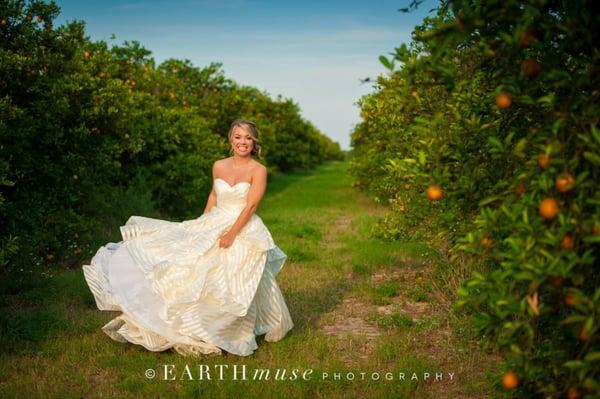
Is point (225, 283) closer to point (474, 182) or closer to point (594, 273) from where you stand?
point (474, 182)

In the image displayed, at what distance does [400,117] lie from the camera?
7.06 m

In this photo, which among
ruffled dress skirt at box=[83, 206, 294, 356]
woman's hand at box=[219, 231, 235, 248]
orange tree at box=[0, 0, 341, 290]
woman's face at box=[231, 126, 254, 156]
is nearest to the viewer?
ruffled dress skirt at box=[83, 206, 294, 356]

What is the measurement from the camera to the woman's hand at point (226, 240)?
5.57 metres

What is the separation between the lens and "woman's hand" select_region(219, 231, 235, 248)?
5574 millimetres

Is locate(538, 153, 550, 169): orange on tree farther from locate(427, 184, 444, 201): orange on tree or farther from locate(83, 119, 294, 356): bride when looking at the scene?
locate(83, 119, 294, 356): bride

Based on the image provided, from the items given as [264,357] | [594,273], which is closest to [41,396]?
[264,357]

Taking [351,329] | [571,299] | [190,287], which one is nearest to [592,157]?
[571,299]

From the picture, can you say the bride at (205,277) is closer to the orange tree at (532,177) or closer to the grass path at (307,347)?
the grass path at (307,347)

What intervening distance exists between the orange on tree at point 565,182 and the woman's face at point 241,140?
12.6 ft

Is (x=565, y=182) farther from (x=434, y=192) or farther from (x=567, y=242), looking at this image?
(x=434, y=192)

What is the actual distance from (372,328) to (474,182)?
3.79m

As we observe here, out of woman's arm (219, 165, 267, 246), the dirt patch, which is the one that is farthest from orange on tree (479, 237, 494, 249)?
woman's arm (219, 165, 267, 246)

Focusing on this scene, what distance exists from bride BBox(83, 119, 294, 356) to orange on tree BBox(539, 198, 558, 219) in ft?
10.7

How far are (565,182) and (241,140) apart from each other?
3908 mm
